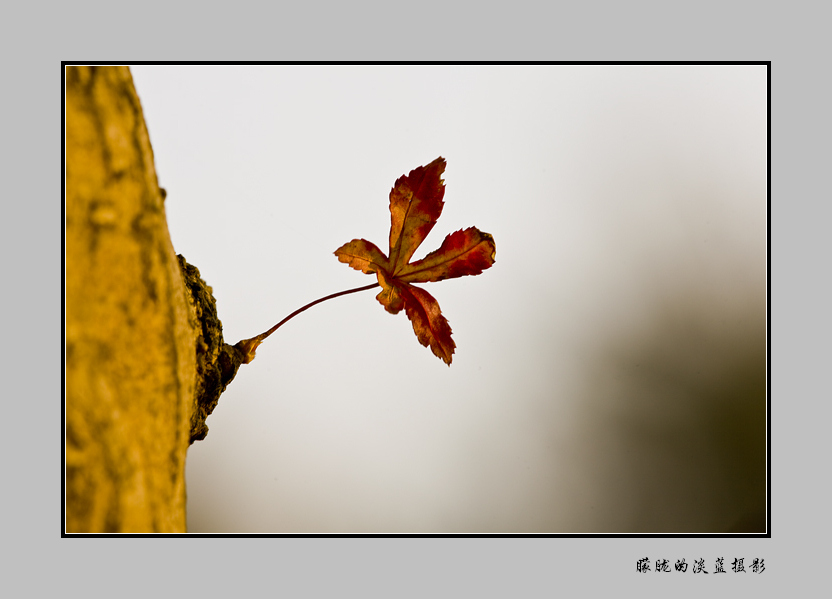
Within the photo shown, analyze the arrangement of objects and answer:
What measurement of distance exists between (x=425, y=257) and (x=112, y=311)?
33 cm

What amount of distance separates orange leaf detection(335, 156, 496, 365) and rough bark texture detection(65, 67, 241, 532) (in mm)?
242

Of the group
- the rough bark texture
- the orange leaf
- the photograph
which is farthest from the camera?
the photograph

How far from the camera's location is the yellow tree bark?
456 mm

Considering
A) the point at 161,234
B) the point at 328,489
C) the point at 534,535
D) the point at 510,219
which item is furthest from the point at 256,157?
the point at 534,535

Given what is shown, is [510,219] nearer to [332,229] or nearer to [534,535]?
[332,229]

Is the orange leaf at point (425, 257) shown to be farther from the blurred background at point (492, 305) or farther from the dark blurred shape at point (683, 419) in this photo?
the dark blurred shape at point (683, 419)

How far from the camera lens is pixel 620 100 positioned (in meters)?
0.72

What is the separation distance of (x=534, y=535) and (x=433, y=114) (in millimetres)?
601

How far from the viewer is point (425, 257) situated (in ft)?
1.96

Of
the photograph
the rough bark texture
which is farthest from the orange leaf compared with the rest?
the rough bark texture

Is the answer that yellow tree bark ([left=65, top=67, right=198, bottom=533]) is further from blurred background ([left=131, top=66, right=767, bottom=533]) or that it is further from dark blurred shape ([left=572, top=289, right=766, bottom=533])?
dark blurred shape ([left=572, top=289, right=766, bottom=533])

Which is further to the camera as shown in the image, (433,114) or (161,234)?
(433,114)

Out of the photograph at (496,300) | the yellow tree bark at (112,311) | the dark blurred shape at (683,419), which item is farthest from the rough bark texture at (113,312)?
the dark blurred shape at (683,419)

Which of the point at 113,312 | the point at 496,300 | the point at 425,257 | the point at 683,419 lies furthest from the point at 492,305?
the point at 113,312
